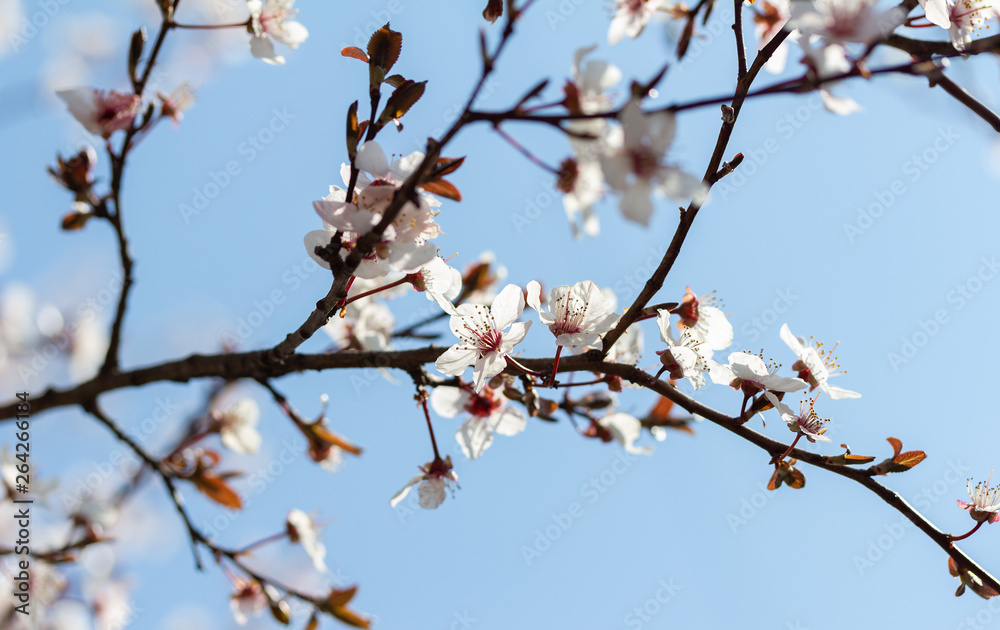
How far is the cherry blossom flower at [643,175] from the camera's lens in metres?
0.74

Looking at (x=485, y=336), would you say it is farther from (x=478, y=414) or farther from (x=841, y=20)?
(x=841, y=20)

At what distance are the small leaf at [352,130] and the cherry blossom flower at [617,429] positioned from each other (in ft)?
3.40

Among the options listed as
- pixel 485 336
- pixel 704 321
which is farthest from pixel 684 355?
pixel 485 336

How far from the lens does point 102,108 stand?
1.37 m

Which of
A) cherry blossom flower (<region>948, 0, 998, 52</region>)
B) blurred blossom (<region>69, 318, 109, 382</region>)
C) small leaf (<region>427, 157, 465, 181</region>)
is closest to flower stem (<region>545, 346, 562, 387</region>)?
small leaf (<region>427, 157, 465, 181</region>)

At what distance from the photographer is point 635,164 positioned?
0.77 metres

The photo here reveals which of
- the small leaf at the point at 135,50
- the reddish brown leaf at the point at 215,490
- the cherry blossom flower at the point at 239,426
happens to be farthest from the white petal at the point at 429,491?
the small leaf at the point at 135,50

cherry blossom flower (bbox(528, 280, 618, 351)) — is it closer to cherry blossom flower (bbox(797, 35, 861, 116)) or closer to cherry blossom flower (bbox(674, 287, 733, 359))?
cherry blossom flower (bbox(674, 287, 733, 359))

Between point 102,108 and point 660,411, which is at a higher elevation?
point 102,108

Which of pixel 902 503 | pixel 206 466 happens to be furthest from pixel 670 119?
pixel 206 466

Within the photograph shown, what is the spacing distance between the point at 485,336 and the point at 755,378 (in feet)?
1.83

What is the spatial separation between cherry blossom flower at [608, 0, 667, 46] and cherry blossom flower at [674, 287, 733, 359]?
25.6 inches

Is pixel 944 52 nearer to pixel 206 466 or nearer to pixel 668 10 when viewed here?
pixel 668 10

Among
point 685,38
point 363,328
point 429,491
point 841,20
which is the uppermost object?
point 841,20
